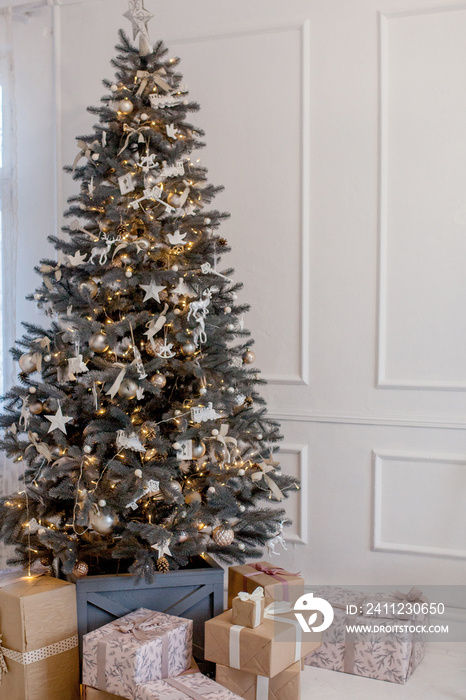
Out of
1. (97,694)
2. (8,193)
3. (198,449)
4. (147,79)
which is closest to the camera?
(97,694)

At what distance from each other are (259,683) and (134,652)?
422 millimetres

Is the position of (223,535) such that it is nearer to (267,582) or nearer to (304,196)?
(267,582)

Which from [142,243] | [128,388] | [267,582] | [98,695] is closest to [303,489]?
[267,582]

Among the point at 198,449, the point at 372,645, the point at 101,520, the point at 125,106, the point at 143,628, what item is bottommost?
the point at 372,645

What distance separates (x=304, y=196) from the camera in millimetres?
2889

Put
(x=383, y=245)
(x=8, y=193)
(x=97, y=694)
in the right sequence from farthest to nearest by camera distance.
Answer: (x=8, y=193) < (x=383, y=245) < (x=97, y=694)

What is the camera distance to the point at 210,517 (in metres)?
2.19

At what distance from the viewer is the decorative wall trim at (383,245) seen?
8.96 ft

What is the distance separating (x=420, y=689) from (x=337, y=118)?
232 cm

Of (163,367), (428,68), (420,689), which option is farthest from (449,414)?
(428,68)

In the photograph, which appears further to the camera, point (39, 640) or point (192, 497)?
point (192, 497)

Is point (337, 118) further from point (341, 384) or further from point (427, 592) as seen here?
point (427, 592)

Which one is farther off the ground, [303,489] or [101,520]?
[101,520]

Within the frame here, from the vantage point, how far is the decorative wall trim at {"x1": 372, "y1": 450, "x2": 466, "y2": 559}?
271cm
